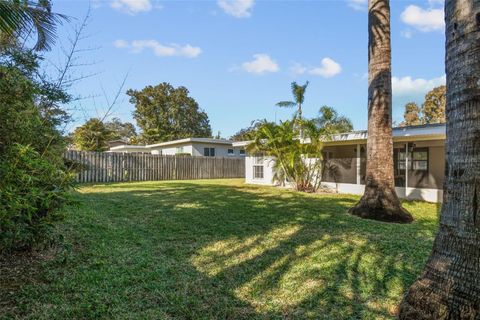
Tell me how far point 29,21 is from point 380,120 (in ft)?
21.9

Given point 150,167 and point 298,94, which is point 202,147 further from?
point 298,94

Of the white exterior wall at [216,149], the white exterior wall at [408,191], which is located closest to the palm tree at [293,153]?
the white exterior wall at [408,191]

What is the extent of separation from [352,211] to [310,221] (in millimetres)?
1432

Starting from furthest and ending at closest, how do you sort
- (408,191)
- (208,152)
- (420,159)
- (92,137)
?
(208,152) → (92,137) → (420,159) → (408,191)

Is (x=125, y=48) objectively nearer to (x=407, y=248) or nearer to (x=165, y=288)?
(x=165, y=288)

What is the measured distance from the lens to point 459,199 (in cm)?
224

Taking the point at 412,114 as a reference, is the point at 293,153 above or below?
below

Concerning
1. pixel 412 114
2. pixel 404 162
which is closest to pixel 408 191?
pixel 404 162

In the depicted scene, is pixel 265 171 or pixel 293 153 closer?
pixel 293 153

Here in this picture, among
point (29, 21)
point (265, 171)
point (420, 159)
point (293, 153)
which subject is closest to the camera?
point (29, 21)

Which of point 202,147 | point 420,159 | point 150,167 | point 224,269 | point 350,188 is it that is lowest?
point 224,269

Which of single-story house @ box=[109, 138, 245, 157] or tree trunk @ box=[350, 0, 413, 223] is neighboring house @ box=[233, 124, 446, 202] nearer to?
tree trunk @ box=[350, 0, 413, 223]

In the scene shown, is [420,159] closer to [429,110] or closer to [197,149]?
[197,149]

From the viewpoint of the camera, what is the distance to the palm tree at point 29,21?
376cm
